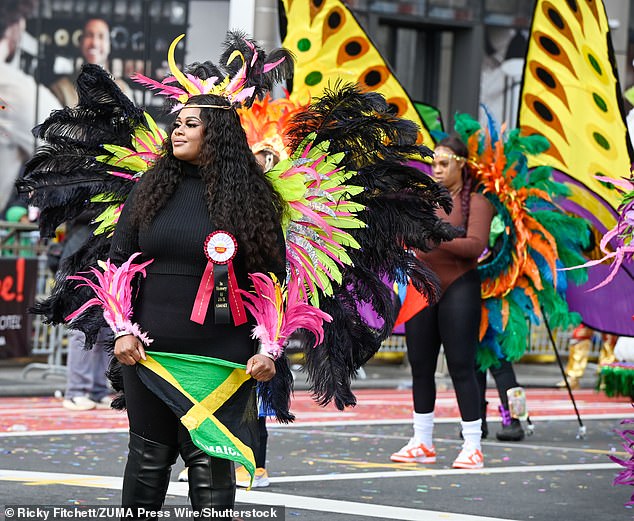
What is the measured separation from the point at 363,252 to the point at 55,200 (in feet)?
4.38

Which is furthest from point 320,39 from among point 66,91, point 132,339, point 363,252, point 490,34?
point 490,34

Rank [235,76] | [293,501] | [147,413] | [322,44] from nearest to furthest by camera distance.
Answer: [147,413], [235,76], [293,501], [322,44]

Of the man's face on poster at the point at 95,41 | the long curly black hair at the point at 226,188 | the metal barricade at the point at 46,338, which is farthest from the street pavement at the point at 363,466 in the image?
the man's face on poster at the point at 95,41

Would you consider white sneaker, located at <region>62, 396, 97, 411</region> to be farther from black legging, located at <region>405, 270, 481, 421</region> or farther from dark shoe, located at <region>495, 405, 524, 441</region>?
black legging, located at <region>405, 270, 481, 421</region>

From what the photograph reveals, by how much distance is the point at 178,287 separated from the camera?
4914 millimetres

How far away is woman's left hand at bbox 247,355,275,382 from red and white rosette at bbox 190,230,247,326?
0.18 meters

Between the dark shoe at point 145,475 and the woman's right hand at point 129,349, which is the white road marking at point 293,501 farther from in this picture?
the woman's right hand at point 129,349

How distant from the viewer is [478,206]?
830cm

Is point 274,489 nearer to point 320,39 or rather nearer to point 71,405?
point 320,39

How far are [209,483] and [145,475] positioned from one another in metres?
0.23

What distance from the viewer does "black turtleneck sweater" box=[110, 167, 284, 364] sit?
16.1 ft

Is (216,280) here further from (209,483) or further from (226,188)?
(209,483)

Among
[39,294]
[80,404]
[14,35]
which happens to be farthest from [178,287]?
[14,35]

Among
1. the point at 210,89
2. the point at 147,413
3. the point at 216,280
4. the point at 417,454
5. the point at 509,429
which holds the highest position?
the point at 210,89
